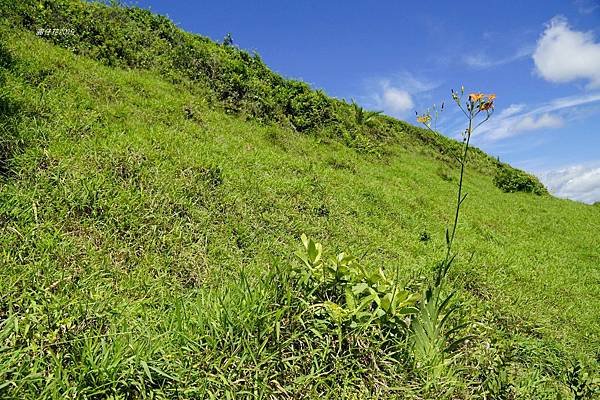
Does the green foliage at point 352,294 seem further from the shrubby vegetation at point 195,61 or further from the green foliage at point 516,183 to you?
the green foliage at point 516,183

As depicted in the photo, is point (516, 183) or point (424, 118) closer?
point (424, 118)

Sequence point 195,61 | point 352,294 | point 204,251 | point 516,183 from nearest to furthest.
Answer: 1. point 352,294
2. point 204,251
3. point 195,61
4. point 516,183

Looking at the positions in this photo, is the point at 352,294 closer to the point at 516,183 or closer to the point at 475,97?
the point at 475,97

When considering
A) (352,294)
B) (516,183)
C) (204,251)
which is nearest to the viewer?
(352,294)

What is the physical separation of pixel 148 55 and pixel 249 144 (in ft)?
11.5

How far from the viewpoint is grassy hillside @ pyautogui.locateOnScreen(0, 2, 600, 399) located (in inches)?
96.8

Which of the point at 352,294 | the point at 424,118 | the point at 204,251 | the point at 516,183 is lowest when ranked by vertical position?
the point at 204,251

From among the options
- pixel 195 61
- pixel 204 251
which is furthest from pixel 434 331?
pixel 195 61

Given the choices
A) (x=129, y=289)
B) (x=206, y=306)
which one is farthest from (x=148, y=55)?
(x=206, y=306)

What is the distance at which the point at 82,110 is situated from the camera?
5.83 meters

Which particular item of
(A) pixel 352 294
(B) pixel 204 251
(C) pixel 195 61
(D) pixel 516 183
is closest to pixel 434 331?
(A) pixel 352 294

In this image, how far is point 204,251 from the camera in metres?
4.38

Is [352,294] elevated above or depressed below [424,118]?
below

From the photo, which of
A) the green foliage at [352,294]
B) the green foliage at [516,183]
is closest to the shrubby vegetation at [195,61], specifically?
the green foliage at [516,183]
